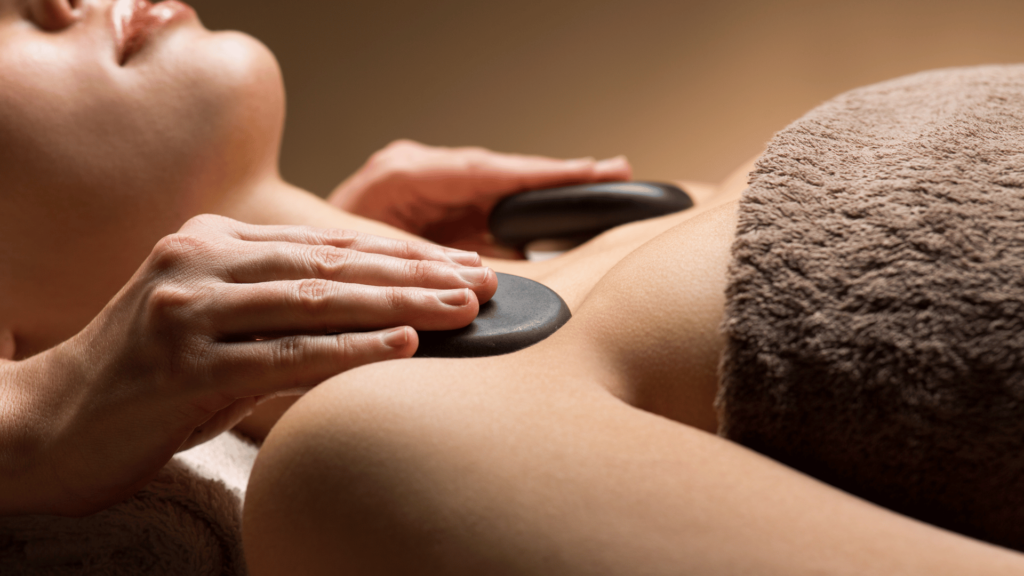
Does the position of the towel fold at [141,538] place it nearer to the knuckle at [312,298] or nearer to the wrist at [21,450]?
the wrist at [21,450]

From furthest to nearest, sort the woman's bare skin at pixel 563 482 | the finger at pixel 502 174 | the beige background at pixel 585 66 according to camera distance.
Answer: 1. the beige background at pixel 585 66
2. the finger at pixel 502 174
3. the woman's bare skin at pixel 563 482

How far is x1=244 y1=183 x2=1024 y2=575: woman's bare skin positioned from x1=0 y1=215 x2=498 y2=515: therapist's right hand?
0.20 ft

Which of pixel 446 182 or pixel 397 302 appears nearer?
pixel 397 302

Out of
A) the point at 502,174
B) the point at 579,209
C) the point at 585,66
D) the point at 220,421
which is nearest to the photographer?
the point at 220,421

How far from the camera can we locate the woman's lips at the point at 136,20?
716 millimetres

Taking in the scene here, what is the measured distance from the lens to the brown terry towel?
31 centimetres

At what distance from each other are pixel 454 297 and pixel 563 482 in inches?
6.6

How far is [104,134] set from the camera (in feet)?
2.21

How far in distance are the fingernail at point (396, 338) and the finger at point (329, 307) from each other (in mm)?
14

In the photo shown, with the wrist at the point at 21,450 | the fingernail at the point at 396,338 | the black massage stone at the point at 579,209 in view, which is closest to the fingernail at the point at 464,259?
the fingernail at the point at 396,338

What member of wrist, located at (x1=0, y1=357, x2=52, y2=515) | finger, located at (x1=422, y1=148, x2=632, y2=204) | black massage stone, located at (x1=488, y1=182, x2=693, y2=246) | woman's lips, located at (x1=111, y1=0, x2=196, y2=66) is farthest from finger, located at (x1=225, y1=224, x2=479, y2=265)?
finger, located at (x1=422, y1=148, x2=632, y2=204)

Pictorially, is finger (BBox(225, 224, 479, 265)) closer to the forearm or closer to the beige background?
the forearm

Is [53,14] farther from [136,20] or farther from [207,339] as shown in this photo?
[207,339]

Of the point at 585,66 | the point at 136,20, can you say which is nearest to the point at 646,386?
the point at 136,20
